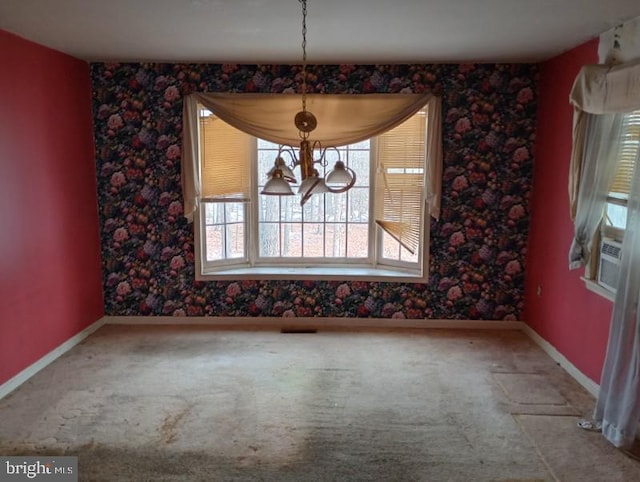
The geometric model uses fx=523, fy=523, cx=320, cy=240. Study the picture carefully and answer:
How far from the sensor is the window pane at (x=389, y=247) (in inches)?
203

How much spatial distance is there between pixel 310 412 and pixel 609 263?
2.22 meters

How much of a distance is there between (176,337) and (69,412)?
4.82ft

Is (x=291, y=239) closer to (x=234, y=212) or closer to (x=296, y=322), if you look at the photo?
(x=234, y=212)

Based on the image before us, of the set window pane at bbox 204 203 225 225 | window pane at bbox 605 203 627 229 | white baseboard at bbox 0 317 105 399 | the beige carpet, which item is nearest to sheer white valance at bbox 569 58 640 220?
window pane at bbox 605 203 627 229

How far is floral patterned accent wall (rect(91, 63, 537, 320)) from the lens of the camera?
4758 millimetres

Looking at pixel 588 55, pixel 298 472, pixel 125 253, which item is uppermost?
pixel 588 55

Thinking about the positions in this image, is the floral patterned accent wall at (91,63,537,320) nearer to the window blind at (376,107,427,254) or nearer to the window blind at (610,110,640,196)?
the window blind at (376,107,427,254)

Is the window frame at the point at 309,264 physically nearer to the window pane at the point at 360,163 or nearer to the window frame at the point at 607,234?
the window pane at the point at 360,163

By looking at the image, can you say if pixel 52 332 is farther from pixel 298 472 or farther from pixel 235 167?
pixel 298 472

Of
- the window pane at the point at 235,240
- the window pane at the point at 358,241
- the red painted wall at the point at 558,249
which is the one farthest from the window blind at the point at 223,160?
the red painted wall at the point at 558,249

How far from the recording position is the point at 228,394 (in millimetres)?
3588

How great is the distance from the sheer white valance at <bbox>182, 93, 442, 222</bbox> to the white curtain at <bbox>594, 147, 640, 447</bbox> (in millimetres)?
2018

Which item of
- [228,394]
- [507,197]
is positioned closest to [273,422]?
[228,394]

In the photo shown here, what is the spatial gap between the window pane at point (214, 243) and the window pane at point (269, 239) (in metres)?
0.39
